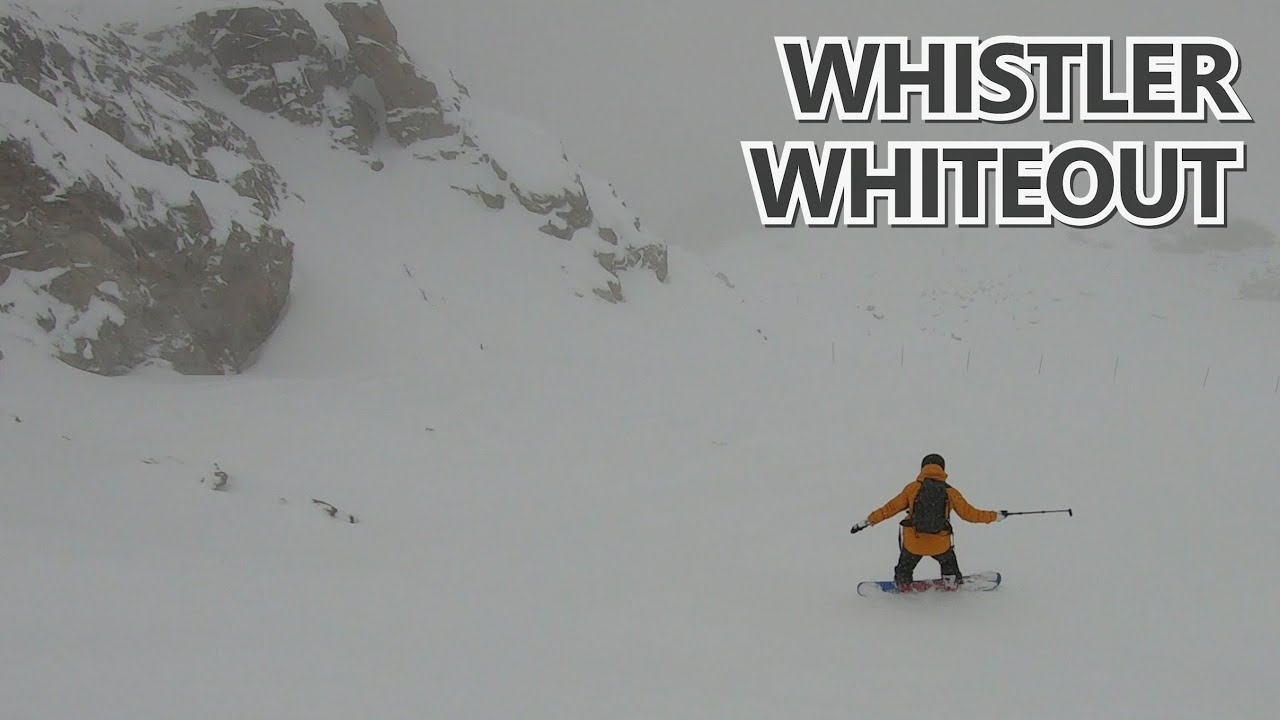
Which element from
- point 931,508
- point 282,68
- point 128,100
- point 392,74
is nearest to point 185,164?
point 128,100

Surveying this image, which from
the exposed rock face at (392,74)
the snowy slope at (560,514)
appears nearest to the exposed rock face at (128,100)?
the snowy slope at (560,514)

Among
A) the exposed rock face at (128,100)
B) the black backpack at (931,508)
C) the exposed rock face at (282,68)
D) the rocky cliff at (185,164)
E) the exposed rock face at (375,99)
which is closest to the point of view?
the black backpack at (931,508)

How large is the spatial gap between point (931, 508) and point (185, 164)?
14.2 m

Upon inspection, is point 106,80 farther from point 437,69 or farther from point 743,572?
point 743,572

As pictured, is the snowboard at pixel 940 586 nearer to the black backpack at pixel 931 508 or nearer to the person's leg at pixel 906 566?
the person's leg at pixel 906 566

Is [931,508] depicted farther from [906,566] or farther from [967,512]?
[906,566]

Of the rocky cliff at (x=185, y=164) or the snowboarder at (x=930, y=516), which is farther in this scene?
the rocky cliff at (x=185, y=164)

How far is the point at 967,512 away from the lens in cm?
589

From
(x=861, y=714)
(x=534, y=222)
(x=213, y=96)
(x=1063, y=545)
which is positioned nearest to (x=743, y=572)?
(x=861, y=714)

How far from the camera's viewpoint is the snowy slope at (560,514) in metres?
4.23

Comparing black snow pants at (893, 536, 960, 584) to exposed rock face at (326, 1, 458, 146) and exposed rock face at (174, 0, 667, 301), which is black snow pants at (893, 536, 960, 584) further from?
exposed rock face at (326, 1, 458, 146)

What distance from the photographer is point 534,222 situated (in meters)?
19.8

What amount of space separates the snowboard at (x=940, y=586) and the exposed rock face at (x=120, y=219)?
10557 millimetres

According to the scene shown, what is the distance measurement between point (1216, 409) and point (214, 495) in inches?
733
